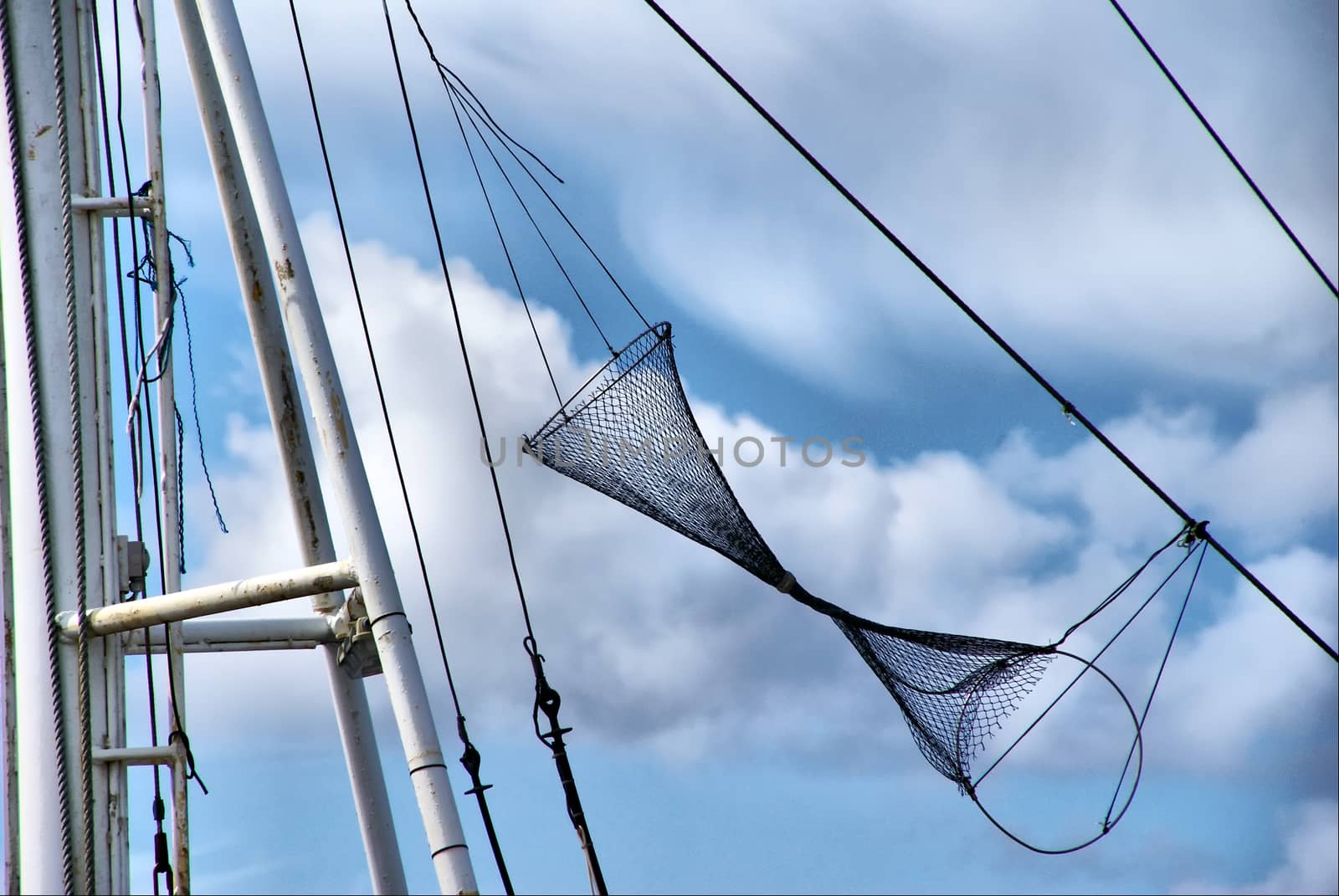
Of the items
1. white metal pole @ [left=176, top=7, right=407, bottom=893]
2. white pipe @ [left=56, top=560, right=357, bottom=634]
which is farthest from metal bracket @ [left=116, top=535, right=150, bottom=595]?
white metal pole @ [left=176, top=7, right=407, bottom=893]

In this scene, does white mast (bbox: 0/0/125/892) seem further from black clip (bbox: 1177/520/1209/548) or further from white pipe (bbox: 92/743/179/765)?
black clip (bbox: 1177/520/1209/548)

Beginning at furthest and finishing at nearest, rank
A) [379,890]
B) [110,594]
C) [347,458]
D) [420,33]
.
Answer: [420,33], [379,890], [110,594], [347,458]

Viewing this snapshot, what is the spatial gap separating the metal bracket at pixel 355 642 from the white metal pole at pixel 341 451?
0.62 metres

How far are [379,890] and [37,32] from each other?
4.62m

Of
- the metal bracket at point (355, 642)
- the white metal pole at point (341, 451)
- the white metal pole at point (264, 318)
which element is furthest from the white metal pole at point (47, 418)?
the metal bracket at point (355, 642)

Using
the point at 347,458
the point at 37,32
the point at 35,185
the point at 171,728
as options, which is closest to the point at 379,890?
the point at 171,728

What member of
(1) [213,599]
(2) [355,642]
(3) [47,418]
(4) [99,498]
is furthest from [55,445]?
(2) [355,642]

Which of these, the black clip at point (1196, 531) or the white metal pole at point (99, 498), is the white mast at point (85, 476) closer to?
the white metal pole at point (99, 498)

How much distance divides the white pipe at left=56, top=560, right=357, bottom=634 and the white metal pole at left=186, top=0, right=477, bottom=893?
0.18m

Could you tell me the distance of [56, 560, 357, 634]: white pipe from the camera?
652 centimetres

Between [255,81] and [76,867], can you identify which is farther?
[255,81]

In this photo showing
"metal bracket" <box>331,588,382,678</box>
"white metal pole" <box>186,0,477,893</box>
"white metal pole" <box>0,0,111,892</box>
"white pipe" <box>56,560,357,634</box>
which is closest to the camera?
"white metal pole" <box>186,0,477,893</box>

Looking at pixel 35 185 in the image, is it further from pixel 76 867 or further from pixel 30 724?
pixel 76 867

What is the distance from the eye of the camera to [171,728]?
23.6 ft
